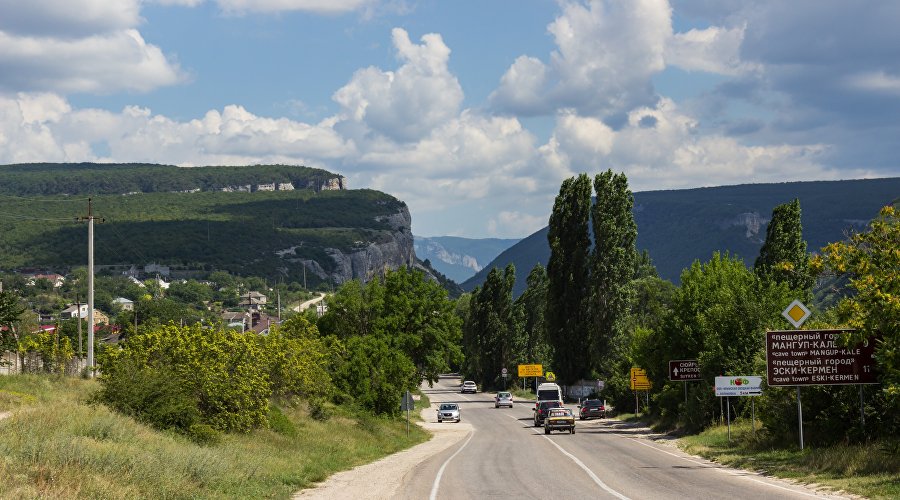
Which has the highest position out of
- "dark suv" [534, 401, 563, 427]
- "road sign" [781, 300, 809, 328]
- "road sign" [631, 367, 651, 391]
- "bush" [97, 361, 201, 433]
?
"road sign" [781, 300, 809, 328]

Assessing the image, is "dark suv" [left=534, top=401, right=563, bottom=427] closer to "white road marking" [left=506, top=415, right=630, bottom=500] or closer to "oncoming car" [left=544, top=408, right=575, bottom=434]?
"oncoming car" [left=544, top=408, right=575, bottom=434]

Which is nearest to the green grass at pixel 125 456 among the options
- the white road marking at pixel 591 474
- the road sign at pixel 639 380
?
the white road marking at pixel 591 474

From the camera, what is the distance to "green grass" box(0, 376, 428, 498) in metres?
18.5

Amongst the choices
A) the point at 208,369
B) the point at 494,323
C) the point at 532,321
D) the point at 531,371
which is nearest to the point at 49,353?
the point at 208,369

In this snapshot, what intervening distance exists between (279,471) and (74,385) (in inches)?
646

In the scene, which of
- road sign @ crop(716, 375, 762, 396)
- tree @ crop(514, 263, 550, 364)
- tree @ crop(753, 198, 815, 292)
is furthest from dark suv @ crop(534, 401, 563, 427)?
tree @ crop(514, 263, 550, 364)

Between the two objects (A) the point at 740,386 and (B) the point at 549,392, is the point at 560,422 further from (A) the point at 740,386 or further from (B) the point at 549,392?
(A) the point at 740,386

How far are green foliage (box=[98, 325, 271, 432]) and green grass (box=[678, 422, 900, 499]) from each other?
1635 centimetres

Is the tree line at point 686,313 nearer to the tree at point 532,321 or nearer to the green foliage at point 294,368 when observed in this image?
the tree at point 532,321

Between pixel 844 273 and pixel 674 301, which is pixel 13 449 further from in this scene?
pixel 674 301

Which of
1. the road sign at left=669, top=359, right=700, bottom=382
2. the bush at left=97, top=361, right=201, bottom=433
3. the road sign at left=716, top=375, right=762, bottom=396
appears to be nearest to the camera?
the bush at left=97, top=361, right=201, bottom=433

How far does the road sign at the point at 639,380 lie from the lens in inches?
2530

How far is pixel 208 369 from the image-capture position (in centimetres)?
3350

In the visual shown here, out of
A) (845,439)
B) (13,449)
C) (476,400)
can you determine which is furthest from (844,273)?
(476,400)
